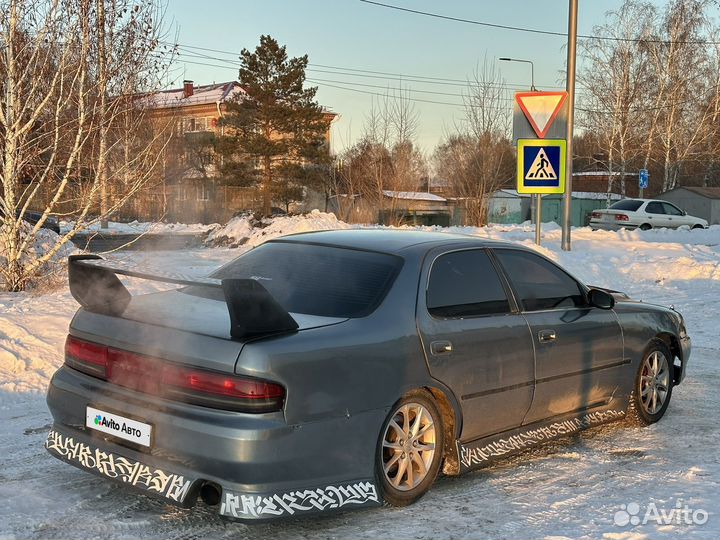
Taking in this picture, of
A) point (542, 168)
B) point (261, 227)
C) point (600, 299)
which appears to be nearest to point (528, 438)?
point (600, 299)

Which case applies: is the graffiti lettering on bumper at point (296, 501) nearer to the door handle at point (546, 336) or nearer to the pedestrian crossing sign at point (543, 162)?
the door handle at point (546, 336)

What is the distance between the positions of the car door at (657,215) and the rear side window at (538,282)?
2426cm

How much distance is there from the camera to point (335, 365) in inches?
135

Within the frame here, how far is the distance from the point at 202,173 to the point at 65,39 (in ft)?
122

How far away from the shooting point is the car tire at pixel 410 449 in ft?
12.1

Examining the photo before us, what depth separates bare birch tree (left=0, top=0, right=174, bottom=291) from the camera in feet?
31.0

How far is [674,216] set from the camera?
93.4 ft

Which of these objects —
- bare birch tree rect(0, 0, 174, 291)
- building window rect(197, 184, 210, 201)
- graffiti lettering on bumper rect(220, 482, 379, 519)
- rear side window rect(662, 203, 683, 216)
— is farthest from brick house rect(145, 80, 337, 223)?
graffiti lettering on bumper rect(220, 482, 379, 519)

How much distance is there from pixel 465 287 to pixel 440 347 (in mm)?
553

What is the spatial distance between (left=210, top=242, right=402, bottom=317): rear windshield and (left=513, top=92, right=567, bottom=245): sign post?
23.1 feet

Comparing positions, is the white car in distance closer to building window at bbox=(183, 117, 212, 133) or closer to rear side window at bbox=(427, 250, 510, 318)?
rear side window at bbox=(427, 250, 510, 318)

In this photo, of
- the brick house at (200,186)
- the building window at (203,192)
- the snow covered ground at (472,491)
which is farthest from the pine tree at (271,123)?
the snow covered ground at (472,491)

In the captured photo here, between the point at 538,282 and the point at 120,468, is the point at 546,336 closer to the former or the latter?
the point at 538,282

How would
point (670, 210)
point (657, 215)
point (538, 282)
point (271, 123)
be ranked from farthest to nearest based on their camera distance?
point (271, 123) → point (670, 210) → point (657, 215) → point (538, 282)
